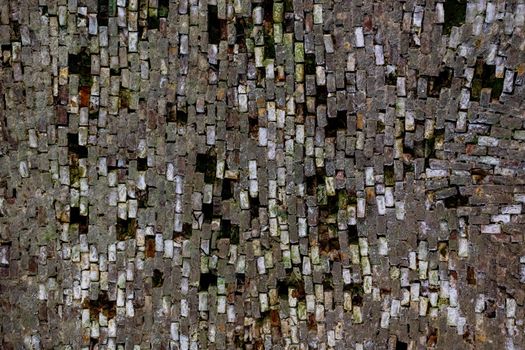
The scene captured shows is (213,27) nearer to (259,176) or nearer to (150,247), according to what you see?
(259,176)

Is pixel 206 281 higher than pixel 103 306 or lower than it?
higher

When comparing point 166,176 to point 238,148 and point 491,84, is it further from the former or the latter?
point 491,84

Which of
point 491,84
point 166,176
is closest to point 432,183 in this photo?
point 491,84

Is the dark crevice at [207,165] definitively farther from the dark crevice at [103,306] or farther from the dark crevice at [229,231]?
the dark crevice at [103,306]

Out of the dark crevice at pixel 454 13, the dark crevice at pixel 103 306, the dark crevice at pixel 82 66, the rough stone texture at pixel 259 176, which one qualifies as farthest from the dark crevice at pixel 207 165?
the dark crevice at pixel 454 13

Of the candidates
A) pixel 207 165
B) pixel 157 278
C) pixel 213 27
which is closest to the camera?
pixel 213 27

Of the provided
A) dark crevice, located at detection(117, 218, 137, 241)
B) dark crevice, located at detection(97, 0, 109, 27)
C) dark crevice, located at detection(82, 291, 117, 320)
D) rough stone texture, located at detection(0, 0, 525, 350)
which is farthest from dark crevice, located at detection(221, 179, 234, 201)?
dark crevice, located at detection(97, 0, 109, 27)

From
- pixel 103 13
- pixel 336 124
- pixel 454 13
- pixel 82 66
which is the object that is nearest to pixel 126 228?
pixel 82 66

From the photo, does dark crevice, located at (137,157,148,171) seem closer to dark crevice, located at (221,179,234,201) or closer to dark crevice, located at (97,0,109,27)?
dark crevice, located at (221,179,234,201)
